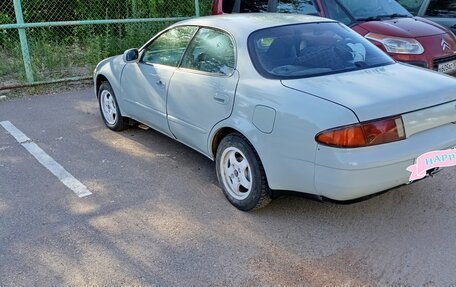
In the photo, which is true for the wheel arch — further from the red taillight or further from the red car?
the red taillight

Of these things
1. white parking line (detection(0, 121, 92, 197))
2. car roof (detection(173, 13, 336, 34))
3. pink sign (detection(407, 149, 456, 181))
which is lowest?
white parking line (detection(0, 121, 92, 197))

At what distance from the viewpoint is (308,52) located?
3836mm

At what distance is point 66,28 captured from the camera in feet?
35.3

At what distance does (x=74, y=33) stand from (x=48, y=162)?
6394 mm

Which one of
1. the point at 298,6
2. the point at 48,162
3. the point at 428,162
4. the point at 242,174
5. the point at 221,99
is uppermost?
the point at 298,6

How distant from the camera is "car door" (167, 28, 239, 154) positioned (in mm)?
3818

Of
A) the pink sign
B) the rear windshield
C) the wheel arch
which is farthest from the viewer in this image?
the wheel arch

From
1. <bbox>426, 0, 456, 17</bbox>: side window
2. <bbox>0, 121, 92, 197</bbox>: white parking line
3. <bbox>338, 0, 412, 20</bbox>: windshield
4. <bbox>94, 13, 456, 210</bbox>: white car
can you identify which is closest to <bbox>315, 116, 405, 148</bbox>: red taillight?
<bbox>94, 13, 456, 210</bbox>: white car

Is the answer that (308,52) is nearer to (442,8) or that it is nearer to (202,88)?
(202,88)

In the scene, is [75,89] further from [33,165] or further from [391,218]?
[391,218]

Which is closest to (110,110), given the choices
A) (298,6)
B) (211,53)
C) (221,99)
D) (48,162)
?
(48,162)

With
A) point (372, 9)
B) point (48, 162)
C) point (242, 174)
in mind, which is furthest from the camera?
point (372, 9)

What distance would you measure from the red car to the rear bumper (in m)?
3.25

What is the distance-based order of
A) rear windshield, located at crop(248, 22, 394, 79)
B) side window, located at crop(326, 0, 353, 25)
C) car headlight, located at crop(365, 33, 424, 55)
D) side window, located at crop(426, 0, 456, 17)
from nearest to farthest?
rear windshield, located at crop(248, 22, 394, 79) → car headlight, located at crop(365, 33, 424, 55) → side window, located at crop(326, 0, 353, 25) → side window, located at crop(426, 0, 456, 17)
